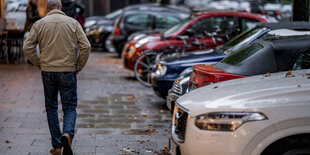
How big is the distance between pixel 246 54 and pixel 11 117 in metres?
3.89

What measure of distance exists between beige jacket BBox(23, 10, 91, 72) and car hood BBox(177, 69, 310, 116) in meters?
1.53

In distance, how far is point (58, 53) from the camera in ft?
18.7

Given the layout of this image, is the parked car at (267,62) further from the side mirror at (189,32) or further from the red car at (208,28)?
the red car at (208,28)

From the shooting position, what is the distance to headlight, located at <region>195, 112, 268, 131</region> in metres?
4.16

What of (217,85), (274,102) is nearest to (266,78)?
(217,85)

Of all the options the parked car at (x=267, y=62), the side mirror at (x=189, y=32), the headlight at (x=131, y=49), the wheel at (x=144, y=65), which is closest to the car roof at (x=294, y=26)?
the parked car at (x=267, y=62)

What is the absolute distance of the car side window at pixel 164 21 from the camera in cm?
1556

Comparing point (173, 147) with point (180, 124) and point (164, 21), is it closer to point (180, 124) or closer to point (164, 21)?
point (180, 124)

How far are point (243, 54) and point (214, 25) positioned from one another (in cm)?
516

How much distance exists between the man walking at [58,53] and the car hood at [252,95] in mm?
1497

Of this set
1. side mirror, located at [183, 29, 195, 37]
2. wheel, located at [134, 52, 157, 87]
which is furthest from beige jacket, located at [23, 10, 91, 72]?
wheel, located at [134, 52, 157, 87]

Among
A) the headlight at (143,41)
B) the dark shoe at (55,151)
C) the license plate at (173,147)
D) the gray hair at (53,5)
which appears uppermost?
the gray hair at (53,5)

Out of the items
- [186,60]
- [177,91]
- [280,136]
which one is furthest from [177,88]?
[280,136]

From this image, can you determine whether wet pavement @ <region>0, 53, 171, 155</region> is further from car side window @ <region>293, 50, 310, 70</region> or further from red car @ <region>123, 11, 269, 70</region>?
car side window @ <region>293, 50, 310, 70</region>
